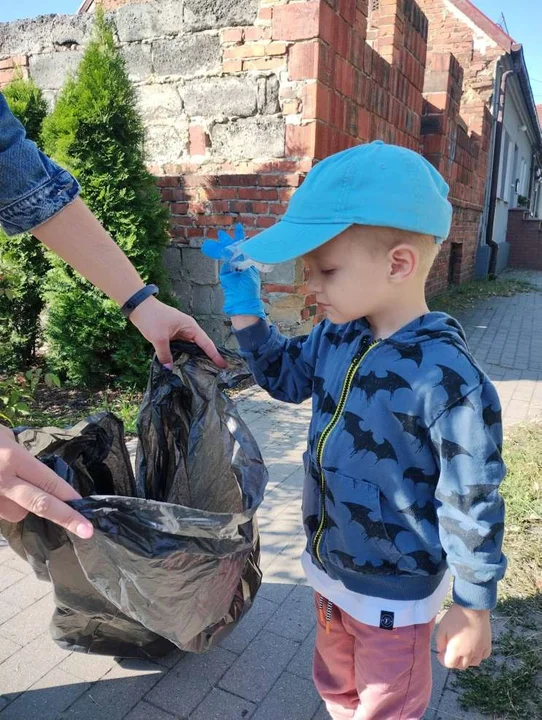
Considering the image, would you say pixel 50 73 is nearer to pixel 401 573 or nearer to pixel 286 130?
pixel 286 130

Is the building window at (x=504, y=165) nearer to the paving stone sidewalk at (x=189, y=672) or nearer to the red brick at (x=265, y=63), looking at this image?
the red brick at (x=265, y=63)

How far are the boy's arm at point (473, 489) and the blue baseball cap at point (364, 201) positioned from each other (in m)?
0.39

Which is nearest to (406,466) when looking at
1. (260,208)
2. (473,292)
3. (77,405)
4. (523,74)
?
(77,405)

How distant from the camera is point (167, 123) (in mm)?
5273

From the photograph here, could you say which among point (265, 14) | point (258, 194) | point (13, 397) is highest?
point (265, 14)

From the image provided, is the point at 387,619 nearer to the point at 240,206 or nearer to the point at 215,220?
the point at 240,206

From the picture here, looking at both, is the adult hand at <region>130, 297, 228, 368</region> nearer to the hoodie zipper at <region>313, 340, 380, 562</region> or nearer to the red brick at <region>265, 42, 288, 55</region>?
the hoodie zipper at <region>313, 340, 380, 562</region>

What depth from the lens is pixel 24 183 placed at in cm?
154

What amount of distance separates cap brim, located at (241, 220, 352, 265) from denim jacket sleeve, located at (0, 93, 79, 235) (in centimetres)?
A: 59

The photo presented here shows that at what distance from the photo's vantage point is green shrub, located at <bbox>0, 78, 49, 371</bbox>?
5.06 m

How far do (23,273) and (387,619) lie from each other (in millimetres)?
4629

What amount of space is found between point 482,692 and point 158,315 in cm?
159

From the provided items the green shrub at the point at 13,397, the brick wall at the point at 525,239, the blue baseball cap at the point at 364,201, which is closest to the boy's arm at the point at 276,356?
the blue baseball cap at the point at 364,201

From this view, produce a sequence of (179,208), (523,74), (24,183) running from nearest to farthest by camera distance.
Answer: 1. (24,183)
2. (179,208)
3. (523,74)
